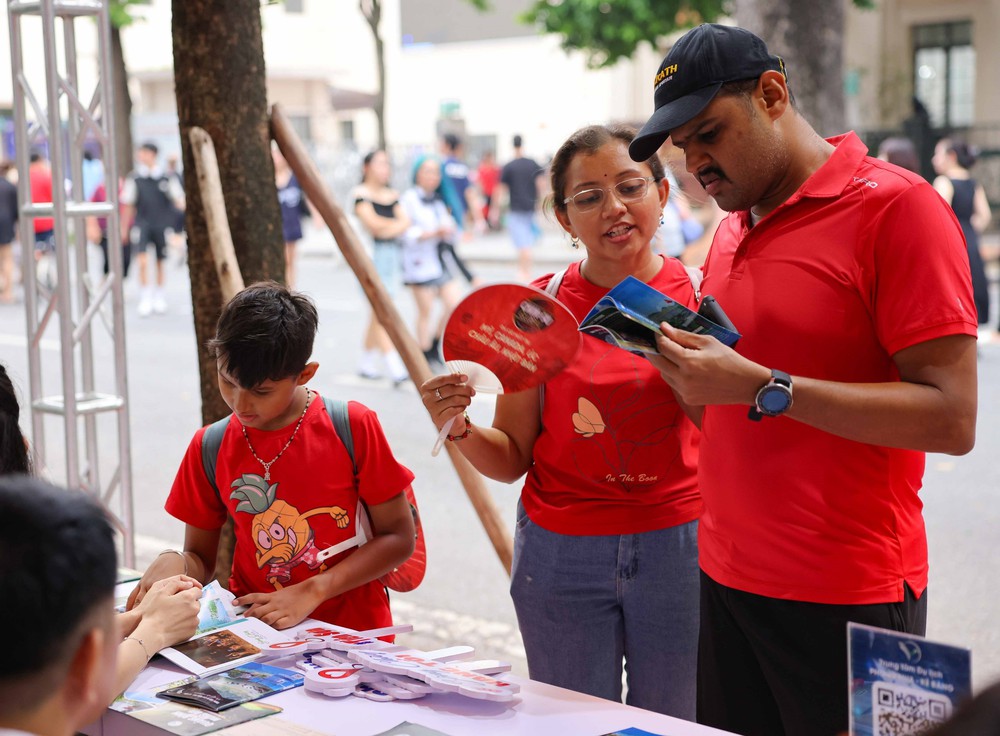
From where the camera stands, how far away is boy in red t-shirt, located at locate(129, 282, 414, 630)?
261cm

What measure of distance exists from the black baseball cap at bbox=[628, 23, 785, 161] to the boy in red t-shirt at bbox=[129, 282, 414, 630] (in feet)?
3.22

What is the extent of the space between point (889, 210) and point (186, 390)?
27.3 ft

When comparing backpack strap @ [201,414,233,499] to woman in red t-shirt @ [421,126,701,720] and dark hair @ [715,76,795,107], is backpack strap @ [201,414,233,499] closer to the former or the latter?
woman in red t-shirt @ [421,126,701,720]

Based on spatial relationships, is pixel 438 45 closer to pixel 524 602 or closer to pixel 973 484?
pixel 973 484

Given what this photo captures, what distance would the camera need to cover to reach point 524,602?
269cm

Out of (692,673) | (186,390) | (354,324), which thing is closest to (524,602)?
(692,673)

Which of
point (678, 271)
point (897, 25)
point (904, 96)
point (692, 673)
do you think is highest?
point (897, 25)

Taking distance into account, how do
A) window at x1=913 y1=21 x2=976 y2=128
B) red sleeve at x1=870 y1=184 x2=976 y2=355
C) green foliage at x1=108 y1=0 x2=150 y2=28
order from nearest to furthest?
red sleeve at x1=870 y1=184 x2=976 y2=355 < green foliage at x1=108 y1=0 x2=150 y2=28 < window at x1=913 y1=21 x2=976 y2=128

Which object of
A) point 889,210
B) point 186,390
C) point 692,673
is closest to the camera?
point 889,210

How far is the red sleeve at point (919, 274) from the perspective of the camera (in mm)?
1931

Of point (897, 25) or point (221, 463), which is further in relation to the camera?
point (897, 25)

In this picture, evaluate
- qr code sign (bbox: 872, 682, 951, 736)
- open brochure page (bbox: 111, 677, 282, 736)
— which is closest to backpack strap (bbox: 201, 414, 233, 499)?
open brochure page (bbox: 111, 677, 282, 736)

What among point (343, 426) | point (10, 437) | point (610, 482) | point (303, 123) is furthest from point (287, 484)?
point (303, 123)

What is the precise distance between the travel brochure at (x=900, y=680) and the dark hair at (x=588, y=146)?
4.21 ft
